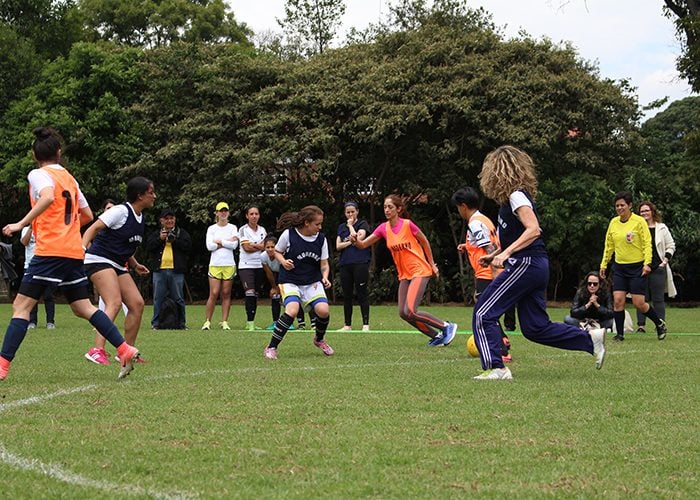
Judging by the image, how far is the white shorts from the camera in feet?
36.2

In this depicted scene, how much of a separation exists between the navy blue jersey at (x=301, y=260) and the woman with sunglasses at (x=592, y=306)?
544cm

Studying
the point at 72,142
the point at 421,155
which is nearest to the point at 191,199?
the point at 72,142

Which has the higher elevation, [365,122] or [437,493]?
[365,122]

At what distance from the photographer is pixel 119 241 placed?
383 inches

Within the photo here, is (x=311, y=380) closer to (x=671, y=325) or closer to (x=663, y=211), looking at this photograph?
(x=671, y=325)

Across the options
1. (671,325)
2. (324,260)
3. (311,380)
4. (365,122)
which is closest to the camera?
(311,380)

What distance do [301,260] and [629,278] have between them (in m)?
5.17

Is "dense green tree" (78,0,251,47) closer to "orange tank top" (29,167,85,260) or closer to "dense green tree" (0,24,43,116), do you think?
"dense green tree" (0,24,43,116)

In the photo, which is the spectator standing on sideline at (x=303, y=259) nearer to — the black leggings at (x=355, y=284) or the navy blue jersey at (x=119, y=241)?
the navy blue jersey at (x=119, y=241)

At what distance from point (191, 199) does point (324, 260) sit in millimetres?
19355

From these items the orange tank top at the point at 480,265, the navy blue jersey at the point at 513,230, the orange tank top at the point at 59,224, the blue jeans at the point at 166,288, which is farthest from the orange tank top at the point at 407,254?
the orange tank top at the point at 59,224

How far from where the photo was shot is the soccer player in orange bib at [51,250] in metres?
8.19

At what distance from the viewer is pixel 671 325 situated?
18562 millimetres

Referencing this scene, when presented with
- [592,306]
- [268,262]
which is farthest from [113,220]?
[592,306]
